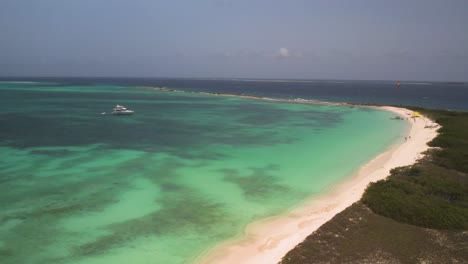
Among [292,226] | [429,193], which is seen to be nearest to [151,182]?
[292,226]

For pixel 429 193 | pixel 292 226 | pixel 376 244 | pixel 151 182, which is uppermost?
pixel 429 193

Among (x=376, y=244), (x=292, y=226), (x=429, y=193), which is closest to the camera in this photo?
(x=376, y=244)

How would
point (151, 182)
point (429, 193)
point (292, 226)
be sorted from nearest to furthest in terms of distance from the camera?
point (292, 226)
point (429, 193)
point (151, 182)

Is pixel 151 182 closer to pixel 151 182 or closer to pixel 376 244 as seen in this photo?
pixel 151 182

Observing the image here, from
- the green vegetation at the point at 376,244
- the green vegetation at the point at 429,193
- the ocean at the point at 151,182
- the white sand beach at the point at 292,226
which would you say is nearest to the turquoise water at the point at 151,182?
the ocean at the point at 151,182

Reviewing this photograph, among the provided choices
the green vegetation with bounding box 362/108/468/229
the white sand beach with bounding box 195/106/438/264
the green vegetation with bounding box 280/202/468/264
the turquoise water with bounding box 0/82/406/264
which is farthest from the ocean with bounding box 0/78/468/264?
the green vegetation with bounding box 362/108/468/229

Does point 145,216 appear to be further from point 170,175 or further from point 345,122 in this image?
point 345,122
